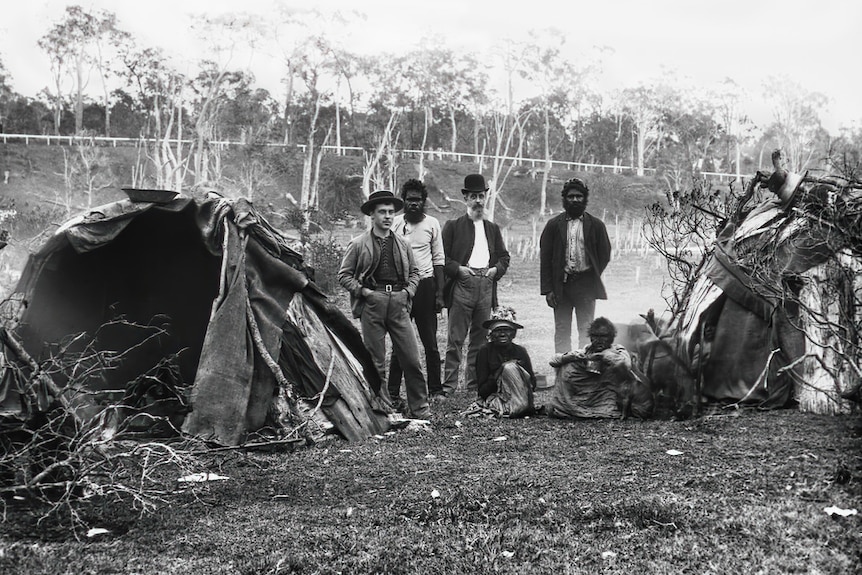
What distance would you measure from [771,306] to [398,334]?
3.02 m

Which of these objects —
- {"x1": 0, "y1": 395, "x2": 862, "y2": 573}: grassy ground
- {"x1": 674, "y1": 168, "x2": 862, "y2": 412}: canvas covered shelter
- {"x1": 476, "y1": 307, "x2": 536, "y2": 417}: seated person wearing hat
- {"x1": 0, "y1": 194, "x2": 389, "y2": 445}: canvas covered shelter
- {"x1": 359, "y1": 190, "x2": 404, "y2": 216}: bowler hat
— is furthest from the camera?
{"x1": 359, "y1": 190, "x2": 404, "y2": 216}: bowler hat

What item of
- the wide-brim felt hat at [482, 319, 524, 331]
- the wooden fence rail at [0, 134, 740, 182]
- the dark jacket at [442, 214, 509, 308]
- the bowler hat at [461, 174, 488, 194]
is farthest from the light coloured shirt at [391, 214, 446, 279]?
the wooden fence rail at [0, 134, 740, 182]

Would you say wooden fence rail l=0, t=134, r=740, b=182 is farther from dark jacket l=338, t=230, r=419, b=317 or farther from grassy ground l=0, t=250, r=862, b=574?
grassy ground l=0, t=250, r=862, b=574

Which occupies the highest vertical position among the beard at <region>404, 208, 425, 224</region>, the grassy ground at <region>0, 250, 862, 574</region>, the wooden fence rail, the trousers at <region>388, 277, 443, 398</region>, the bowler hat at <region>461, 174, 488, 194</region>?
the wooden fence rail

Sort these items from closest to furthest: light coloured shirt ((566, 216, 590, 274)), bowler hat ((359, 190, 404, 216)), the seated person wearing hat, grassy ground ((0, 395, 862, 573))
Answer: grassy ground ((0, 395, 862, 573))
the seated person wearing hat
bowler hat ((359, 190, 404, 216))
light coloured shirt ((566, 216, 590, 274))

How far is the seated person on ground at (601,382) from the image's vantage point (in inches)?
276

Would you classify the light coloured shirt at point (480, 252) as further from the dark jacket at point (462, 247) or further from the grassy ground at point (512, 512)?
the grassy ground at point (512, 512)

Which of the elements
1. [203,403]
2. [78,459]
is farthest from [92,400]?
[78,459]

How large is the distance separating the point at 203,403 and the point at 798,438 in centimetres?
410

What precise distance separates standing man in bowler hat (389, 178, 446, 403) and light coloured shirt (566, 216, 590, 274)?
123 centimetres

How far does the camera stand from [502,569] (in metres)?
3.99

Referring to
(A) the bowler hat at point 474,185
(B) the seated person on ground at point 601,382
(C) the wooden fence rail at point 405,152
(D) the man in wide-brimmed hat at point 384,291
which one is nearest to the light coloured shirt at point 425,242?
(A) the bowler hat at point 474,185

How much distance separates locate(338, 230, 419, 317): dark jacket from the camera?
7355mm

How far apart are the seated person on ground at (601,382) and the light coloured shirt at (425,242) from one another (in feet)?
5.55
